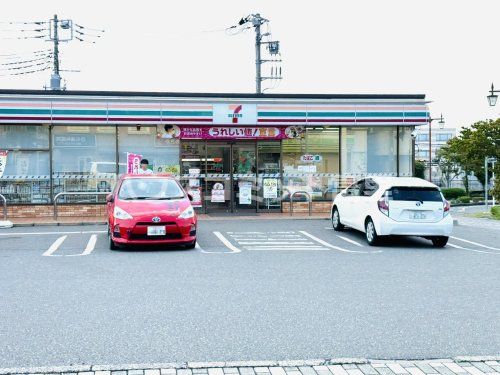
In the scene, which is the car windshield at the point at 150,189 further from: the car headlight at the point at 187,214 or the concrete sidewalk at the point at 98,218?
the concrete sidewalk at the point at 98,218

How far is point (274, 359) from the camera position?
4.98 metres

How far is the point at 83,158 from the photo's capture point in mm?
19766

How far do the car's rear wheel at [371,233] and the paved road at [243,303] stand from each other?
1.00 feet

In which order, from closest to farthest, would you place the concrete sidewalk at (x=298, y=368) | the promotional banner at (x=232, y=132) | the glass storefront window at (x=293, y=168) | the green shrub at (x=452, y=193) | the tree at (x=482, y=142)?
the concrete sidewalk at (x=298, y=368) < the promotional banner at (x=232, y=132) < the glass storefront window at (x=293, y=168) < the tree at (x=482, y=142) < the green shrub at (x=452, y=193)

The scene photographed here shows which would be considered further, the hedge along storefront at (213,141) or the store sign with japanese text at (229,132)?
the store sign with japanese text at (229,132)

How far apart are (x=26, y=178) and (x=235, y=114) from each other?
6.99 meters

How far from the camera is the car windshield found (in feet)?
41.9

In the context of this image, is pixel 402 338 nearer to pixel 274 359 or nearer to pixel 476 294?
pixel 274 359

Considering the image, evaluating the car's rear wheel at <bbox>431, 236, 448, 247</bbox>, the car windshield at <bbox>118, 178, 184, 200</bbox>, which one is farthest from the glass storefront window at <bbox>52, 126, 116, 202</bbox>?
the car's rear wheel at <bbox>431, 236, 448, 247</bbox>

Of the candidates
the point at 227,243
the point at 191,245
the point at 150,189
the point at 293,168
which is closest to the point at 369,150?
the point at 293,168

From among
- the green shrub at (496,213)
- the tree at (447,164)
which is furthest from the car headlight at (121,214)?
the tree at (447,164)

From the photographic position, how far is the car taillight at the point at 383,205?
12.6 meters

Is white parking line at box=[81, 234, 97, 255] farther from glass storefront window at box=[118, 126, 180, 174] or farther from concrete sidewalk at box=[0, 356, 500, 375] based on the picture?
concrete sidewalk at box=[0, 356, 500, 375]

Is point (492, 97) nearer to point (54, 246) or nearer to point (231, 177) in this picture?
point (231, 177)
